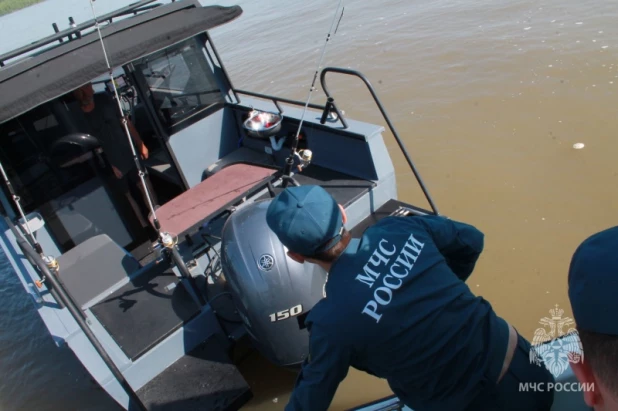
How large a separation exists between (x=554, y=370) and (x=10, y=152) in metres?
4.32

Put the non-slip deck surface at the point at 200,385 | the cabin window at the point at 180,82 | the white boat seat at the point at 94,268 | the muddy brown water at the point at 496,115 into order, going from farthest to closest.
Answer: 1. the cabin window at the point at 180,82
2. the muddy brown water at the point at 496,115
3. the white boat seat at the point at 94,268
4. the non-slip deck surface at the point at 200,385

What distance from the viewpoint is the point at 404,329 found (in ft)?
5.90

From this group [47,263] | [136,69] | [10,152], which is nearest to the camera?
[47,263]

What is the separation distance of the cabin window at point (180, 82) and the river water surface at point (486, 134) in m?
2.63

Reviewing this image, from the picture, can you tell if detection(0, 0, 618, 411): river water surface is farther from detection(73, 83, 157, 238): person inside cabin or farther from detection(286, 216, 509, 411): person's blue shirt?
detection(286, 216, 509, 411): person's blue shirt

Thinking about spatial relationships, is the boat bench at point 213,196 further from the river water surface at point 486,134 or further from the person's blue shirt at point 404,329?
the person's blue shirt at point 404,329

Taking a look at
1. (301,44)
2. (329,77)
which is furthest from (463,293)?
(301,44)

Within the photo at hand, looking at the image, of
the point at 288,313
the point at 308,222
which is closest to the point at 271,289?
the point at 288,313

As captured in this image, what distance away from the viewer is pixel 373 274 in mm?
1858

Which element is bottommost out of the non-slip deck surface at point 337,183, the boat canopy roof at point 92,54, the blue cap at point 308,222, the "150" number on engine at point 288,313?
the non-slip deck surface at point 337,183

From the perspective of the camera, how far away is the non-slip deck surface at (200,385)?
10.8 ft

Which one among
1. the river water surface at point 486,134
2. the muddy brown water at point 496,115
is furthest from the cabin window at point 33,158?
the muddy brown water at point 496,115

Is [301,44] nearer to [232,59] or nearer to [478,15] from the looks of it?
[232,59]

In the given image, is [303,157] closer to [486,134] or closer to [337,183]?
[337,183]
